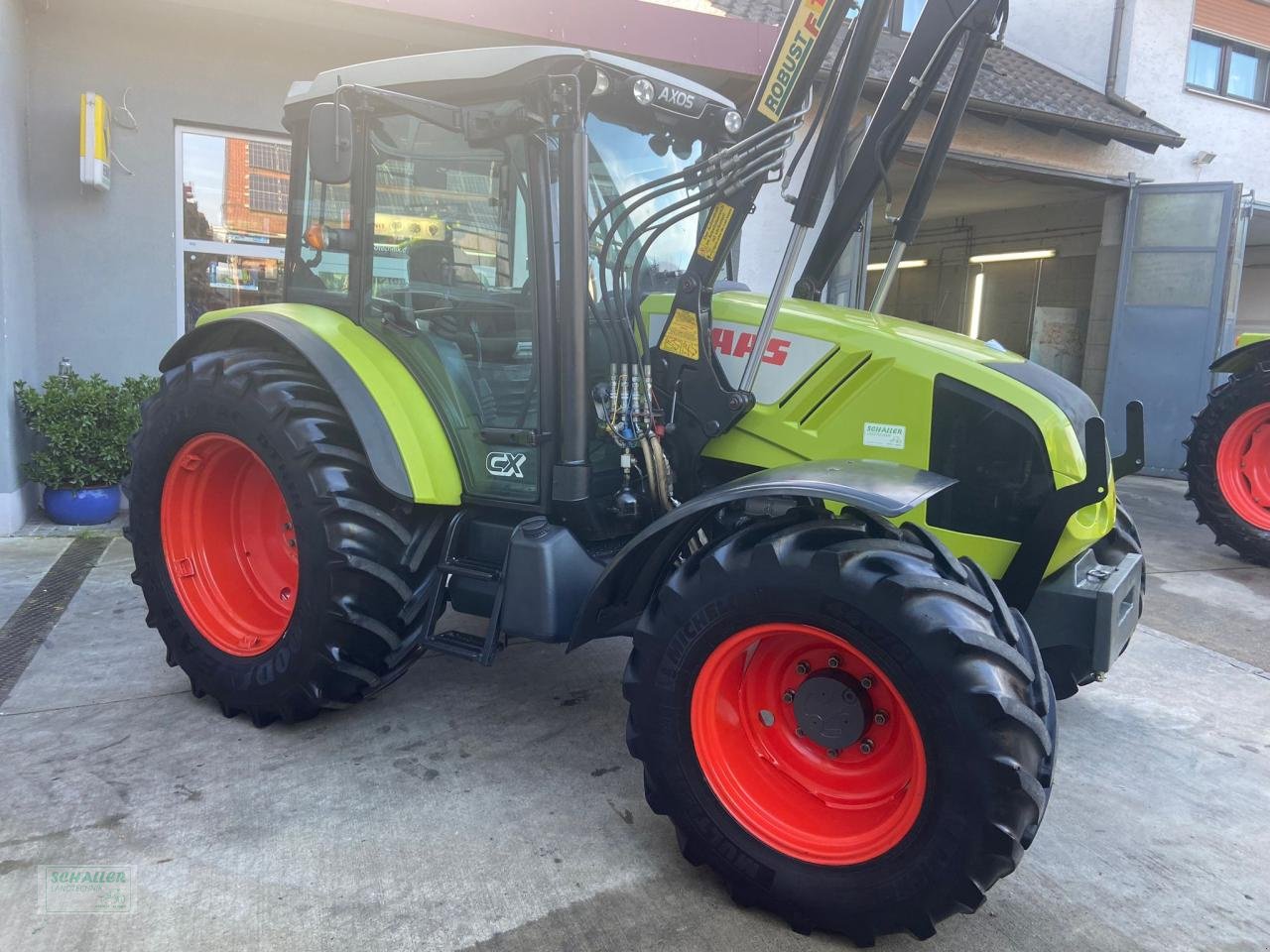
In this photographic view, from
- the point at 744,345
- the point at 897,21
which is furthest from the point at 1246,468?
the point at 897,21

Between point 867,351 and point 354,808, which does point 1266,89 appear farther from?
point 354,808

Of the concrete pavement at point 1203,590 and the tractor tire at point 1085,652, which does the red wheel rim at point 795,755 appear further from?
the concrete pavement at point 1203,590

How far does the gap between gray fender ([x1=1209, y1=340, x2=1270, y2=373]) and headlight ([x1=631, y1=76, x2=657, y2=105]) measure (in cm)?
507

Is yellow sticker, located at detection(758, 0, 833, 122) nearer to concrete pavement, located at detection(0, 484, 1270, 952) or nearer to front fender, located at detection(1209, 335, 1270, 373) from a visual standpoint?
concrete pavement, located at detection(0, 484, 1270, 952)

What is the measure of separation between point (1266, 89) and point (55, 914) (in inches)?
587

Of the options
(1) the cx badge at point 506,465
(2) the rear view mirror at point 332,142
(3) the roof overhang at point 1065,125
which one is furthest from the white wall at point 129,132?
(3) the roof overhang at point 1065,125

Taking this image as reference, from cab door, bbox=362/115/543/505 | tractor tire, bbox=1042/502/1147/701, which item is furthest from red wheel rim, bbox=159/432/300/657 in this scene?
tractor tire, bbox=1042/502/1147/701

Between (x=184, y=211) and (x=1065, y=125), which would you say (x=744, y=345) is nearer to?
(x=184, y=211)

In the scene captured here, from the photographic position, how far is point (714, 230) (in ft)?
9.16

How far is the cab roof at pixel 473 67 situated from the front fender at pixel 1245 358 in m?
4.78

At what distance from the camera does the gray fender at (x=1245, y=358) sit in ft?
19.7

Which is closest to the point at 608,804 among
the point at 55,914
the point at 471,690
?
the point at 471,690

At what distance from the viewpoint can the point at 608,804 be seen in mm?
2732

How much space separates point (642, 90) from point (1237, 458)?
17.5ft
